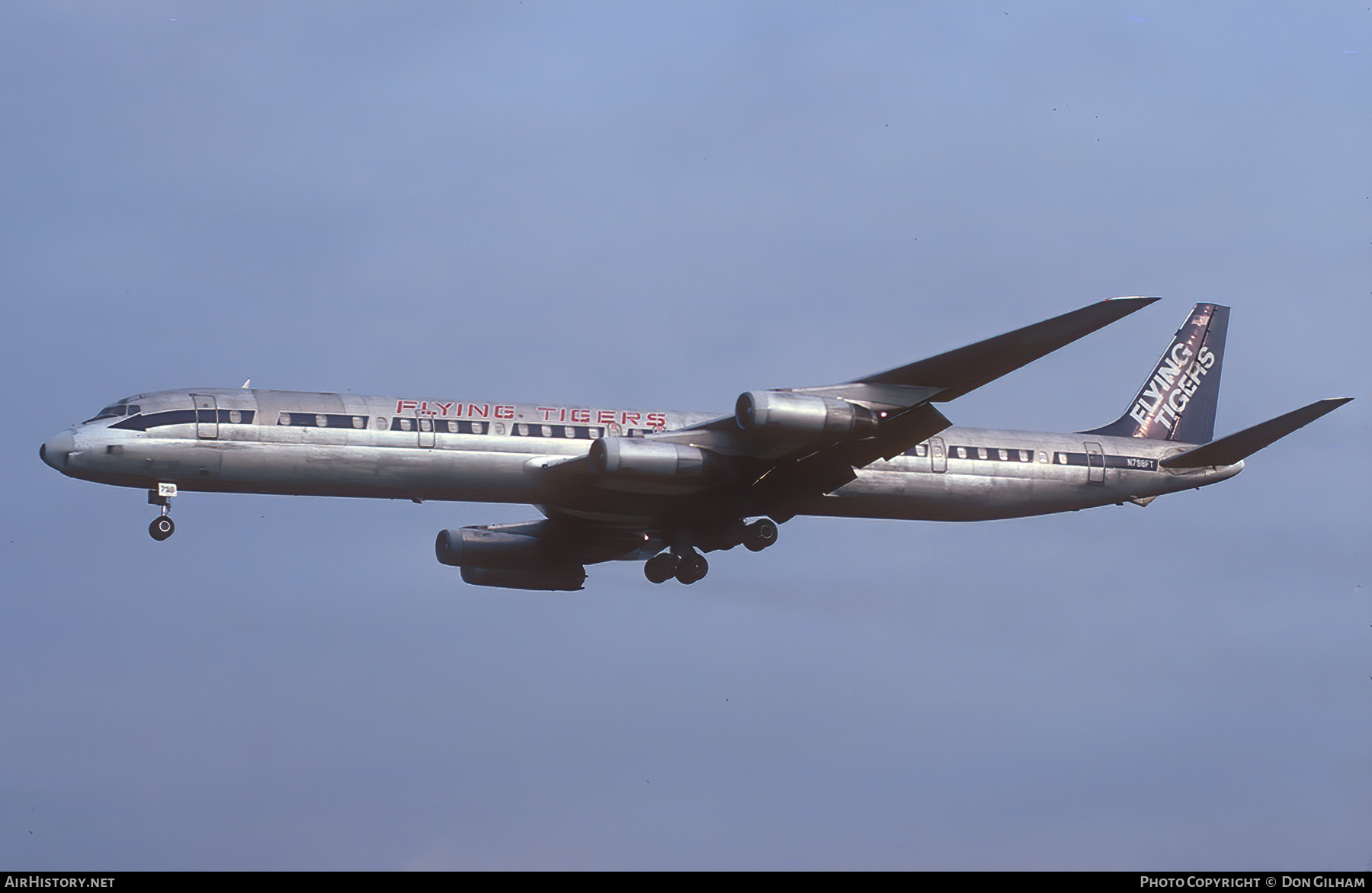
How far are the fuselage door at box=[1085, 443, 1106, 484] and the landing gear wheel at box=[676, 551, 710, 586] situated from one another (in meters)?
11.4

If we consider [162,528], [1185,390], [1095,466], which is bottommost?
[162,528]

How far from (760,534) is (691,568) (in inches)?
87.9

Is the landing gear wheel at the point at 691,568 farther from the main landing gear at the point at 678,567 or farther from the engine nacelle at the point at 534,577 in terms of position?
the engine nacelle at the point at 534,577

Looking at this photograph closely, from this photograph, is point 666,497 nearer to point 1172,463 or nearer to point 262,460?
point 262,460

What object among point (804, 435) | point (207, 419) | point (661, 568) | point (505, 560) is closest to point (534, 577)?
point (505, 560)

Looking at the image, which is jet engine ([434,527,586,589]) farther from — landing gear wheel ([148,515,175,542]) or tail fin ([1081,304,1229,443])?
tail fin ([1081,304,1229,443])

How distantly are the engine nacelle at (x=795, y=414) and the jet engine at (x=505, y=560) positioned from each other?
11.0 meters

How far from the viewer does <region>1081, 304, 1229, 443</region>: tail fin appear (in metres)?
48.7

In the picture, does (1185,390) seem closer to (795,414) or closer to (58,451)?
(795,414)

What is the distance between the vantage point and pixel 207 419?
127ft

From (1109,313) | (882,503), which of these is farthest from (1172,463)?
(1109,313)

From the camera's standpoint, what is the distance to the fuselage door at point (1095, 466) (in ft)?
149

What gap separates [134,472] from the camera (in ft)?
127

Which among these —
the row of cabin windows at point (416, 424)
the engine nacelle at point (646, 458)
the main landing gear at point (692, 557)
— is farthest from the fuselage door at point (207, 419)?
the main landing gear at point (692, 557)
